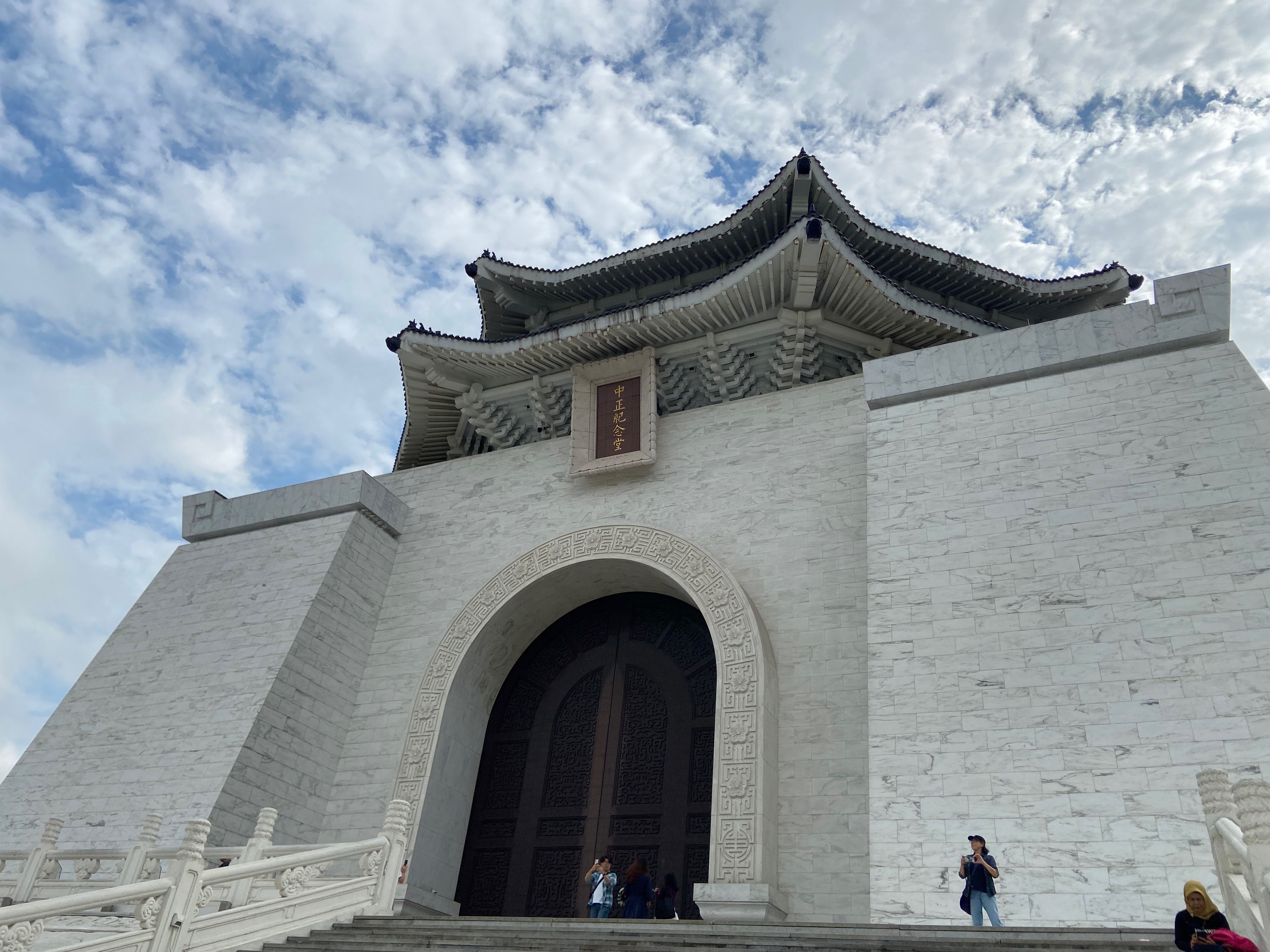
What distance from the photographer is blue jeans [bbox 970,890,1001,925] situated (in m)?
4.96

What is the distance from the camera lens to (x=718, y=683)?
7746 millimetres

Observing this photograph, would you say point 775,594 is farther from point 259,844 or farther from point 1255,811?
point 1255,811

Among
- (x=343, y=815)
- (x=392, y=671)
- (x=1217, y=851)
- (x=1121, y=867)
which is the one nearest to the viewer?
(x=1217, y=851)

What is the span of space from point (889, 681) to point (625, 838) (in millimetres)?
3198

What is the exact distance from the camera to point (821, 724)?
7348 mm

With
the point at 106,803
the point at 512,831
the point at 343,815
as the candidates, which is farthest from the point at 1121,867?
the point at 106,803

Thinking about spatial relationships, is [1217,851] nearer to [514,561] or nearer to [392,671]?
[514,561]

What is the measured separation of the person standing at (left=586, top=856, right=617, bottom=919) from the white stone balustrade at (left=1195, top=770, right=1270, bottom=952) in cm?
429

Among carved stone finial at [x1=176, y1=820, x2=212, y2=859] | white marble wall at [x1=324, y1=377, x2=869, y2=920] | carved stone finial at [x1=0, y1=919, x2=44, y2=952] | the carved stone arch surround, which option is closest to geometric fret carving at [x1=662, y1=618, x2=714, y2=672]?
the carved stone arch surround

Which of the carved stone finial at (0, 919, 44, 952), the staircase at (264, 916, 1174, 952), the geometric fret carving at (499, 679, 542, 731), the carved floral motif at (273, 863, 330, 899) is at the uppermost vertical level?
the geometric fret carving at (499, 679, 542, 731)

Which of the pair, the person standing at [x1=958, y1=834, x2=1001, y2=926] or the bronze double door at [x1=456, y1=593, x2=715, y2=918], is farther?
the bronze double door at [x1=456, y1=593, x2=715, y2=918]

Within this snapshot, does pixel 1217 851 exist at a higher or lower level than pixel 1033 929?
higher

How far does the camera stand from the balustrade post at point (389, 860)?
640 cm

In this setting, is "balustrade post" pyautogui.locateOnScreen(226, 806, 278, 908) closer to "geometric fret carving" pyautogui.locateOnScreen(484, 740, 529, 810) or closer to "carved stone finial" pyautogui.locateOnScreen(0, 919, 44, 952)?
"carved stone finial" pyautogui.locateOnScreen(0, 919, 44, 952)
